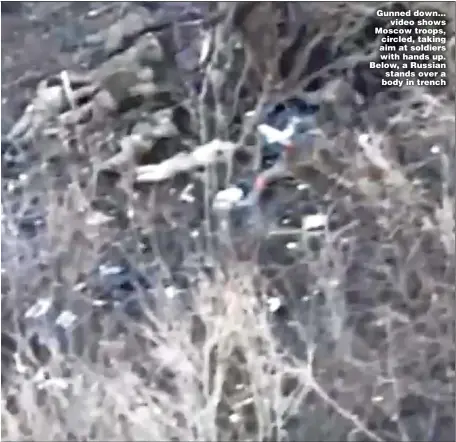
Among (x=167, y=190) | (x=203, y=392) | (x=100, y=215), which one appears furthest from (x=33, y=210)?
(x=203, y=392)

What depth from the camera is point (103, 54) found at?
1.21m

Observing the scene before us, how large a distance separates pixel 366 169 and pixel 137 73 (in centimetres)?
42

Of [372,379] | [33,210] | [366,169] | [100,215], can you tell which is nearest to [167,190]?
[100,215]

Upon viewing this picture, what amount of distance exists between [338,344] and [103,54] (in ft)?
2.06

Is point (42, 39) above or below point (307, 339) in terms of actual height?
above

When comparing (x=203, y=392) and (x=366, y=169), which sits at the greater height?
(x=366, y=169)

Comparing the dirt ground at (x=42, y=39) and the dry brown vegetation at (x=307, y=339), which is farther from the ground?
the dirt ground at (x=42, y=39)

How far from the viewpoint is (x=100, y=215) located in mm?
1193

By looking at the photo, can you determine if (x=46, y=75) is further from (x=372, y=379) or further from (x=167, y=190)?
(x=372, y=379)

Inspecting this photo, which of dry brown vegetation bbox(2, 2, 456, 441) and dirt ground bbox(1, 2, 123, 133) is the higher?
dirt ground bbox(1, 2, 123, 133)

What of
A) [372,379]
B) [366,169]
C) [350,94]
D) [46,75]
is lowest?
[372,379]

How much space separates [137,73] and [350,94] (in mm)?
363

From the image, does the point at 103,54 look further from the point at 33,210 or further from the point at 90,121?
the point at 33,210

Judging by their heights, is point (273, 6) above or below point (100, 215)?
above
